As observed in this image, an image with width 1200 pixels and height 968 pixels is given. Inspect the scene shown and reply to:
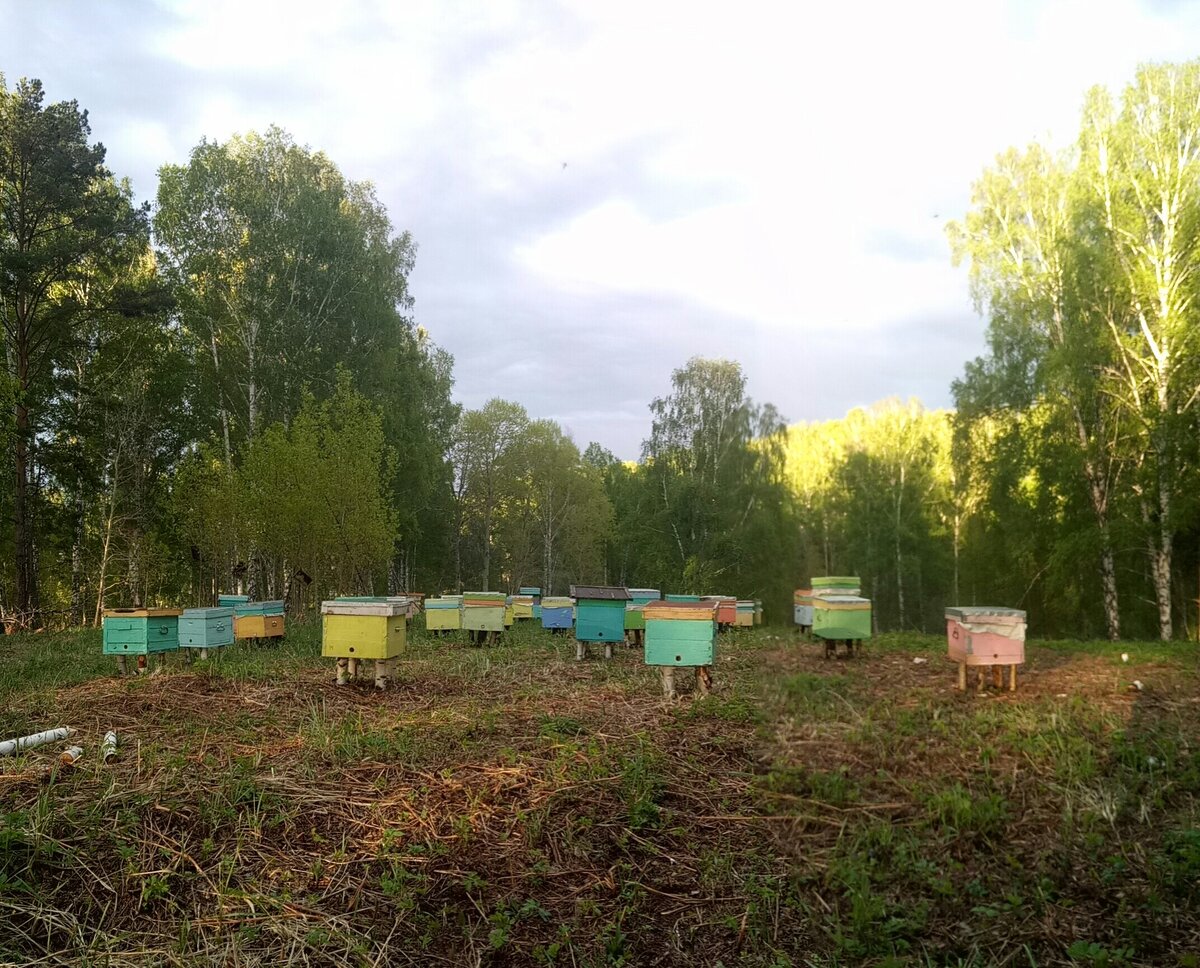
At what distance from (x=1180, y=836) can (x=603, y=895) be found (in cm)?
260

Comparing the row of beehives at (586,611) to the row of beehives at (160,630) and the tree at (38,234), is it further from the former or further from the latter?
the tree at (38,234)

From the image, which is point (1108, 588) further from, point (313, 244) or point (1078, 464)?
point (313, 244)

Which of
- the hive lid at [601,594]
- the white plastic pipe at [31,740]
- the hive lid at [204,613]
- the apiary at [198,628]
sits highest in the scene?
the hive lid at [601,594]

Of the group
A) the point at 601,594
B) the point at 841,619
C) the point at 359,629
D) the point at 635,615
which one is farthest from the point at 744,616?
the point at 359,629

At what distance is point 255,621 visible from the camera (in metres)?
12.8

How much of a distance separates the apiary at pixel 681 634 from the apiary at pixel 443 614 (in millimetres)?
9270

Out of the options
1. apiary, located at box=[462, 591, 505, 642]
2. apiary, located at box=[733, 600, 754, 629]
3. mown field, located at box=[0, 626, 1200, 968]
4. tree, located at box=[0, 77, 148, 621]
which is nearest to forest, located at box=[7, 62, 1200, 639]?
tree, located at box=[0, 77, 148, 621]

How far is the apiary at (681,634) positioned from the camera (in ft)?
23.1

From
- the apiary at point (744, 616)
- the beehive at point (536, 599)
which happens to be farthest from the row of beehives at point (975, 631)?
the beehive at point (536, 599)

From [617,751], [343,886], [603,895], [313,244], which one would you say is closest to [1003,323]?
[617,751]

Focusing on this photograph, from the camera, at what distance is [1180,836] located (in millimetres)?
3441

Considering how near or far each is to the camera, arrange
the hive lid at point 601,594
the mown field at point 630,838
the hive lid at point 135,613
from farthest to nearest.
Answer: the hive lid at point 601,594 < the hive lid at point 135,613 < the mown field at point 630,838

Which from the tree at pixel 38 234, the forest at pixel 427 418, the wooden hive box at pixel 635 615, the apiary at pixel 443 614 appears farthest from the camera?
the tree at pixel 38 234

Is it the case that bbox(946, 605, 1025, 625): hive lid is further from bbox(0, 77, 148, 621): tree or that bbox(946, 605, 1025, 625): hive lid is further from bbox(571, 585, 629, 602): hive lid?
bbox(0, 77, 148, 621): tree
